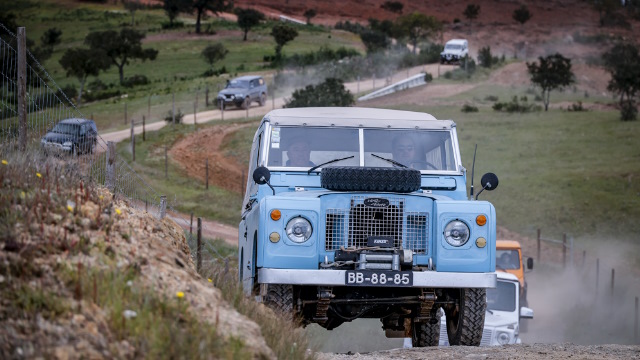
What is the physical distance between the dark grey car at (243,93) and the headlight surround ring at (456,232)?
48.5m

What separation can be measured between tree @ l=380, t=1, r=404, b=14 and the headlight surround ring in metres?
132

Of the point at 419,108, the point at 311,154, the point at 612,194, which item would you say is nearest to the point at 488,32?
the point at 419,108

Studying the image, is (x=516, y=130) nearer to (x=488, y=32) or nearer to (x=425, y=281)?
(x=425, y=281)

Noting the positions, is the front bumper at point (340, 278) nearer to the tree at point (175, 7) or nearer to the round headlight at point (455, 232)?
the round headlight at point (455, 232)

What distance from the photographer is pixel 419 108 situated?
57.9m

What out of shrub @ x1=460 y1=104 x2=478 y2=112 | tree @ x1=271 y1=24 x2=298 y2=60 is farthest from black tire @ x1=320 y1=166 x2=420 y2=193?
tree @ x1=271 y1=24 x2=298 y2=60

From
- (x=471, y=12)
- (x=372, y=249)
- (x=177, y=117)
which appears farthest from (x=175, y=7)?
(x=372, y=249)

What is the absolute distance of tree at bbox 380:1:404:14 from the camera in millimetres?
142250

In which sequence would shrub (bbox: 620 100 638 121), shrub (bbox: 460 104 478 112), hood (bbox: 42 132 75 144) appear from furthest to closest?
shrub (bbox: 460 104 478 112), shrub (bbox: 620 100 638 121), hood (bbox: 42 132 75 144)

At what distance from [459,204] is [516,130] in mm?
44819

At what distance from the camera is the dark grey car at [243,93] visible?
196 feet

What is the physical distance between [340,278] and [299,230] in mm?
638

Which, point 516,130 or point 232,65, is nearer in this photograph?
point 516,130

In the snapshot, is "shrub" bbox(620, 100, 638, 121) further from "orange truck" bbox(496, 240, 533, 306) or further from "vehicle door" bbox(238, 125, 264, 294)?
"vehicle door" bbox(238, 125, 264, 294)
